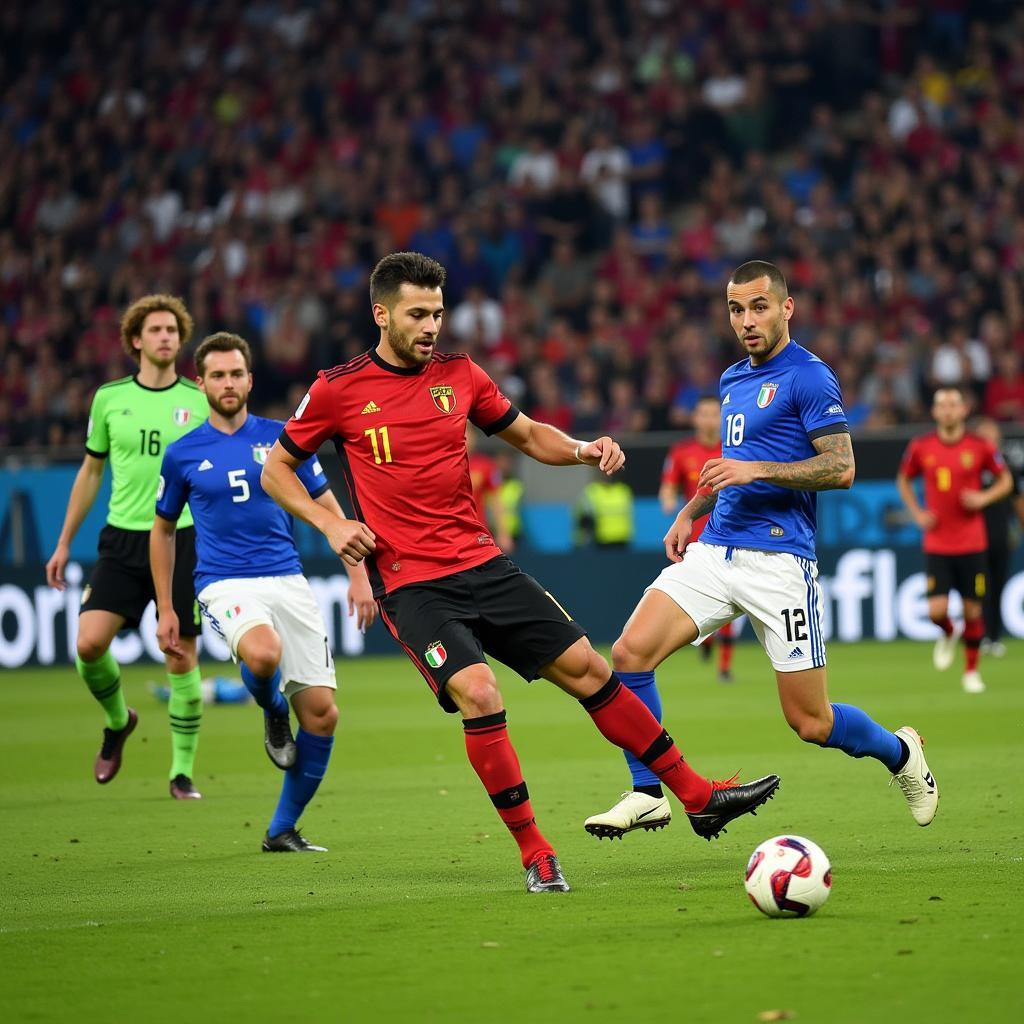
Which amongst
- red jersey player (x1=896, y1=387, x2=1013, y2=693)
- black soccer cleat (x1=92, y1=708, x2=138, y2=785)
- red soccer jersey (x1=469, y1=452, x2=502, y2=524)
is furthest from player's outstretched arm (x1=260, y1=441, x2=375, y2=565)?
red soccer jersey (x1=469, y1=452, x2=502, y2=524)

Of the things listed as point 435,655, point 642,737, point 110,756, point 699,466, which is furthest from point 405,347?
point 699,466

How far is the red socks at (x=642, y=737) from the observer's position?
262 inches

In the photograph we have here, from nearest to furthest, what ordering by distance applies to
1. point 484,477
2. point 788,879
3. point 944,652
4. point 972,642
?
point 788,879 < point 972,642 < point 944,652 < point 484,477

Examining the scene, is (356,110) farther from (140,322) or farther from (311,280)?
(140,322)

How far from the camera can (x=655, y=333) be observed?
2217 cm

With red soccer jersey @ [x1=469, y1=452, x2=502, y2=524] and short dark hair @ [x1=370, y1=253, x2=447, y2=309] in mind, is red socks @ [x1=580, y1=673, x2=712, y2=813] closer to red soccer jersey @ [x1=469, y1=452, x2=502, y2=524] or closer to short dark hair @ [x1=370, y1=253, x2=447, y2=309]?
short dark hair @ [x1=370, y1=253, x2=447, y2=309]

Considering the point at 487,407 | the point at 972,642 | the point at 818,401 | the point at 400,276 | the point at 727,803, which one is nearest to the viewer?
the point at 400,276

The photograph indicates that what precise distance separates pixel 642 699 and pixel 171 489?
8.59 feet

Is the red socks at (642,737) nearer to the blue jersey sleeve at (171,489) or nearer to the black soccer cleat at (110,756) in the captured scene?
the blue jersey sleeve at (171,489)

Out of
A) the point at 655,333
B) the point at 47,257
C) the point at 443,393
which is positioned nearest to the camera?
the point at 443,393

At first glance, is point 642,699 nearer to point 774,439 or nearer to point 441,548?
point 774,439

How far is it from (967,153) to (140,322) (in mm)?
15505

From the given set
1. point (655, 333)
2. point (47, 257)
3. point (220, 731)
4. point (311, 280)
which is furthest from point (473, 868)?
point (47, 257)

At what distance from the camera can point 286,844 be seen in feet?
25.5
